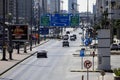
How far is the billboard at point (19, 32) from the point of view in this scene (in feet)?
259

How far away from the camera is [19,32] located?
264 feet

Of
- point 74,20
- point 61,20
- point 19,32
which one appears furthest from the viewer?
point 74,20

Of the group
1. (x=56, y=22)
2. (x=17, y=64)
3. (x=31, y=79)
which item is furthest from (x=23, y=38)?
(x=31, y=79)

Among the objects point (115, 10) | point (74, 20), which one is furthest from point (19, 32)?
point (115, 10)

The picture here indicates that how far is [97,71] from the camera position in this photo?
152 ft

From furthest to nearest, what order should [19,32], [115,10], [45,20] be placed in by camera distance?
[115,10], [45,20], [19,32]

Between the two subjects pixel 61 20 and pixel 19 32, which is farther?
pixel 61 20

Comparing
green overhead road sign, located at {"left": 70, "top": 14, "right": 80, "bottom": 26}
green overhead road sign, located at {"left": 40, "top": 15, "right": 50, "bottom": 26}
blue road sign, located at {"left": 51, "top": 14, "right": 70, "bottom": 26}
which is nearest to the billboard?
blue road sign, located at {"left": 51, "top": 14, "right": 70, "bottom": 26}

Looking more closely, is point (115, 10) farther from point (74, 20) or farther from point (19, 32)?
point (19, 32)

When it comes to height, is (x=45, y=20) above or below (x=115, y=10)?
below

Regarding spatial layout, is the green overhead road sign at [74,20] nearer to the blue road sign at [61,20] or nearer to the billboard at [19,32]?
the blue road sign at [61,20]

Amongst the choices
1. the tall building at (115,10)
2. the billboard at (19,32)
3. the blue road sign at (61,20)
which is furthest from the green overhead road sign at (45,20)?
the tall building at (115,10)

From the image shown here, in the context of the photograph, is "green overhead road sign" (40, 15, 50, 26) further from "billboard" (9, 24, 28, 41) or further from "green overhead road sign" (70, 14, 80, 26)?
"billboard" (9, 24, 28, 41)

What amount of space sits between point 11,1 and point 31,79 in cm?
15085
